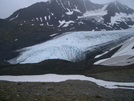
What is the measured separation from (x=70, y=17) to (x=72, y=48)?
330 feet

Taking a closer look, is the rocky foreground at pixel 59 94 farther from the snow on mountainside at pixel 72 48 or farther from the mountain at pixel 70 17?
the mountain at pixel 70 17

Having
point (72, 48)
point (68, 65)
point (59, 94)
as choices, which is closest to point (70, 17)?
point (72, 48)

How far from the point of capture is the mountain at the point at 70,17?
115 meters

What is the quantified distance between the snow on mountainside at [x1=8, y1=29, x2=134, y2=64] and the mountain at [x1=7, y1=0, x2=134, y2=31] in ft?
198

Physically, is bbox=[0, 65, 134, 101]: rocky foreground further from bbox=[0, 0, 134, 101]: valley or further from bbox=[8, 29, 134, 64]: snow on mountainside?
bbox=[8, 29, 134, 64]: snow on mountainside

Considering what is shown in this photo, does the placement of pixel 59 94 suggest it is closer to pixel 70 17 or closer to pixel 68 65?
pixel 68 65

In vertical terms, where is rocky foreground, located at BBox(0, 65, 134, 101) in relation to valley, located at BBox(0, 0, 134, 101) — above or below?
above

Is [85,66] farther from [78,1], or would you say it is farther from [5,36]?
[78,1]

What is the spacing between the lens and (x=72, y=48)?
37.4 meters

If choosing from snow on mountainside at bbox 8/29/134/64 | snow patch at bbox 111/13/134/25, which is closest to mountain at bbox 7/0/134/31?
snow patch at bbox 111/13/134/25

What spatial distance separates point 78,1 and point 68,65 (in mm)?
164552

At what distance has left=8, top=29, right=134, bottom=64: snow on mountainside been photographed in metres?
35.0

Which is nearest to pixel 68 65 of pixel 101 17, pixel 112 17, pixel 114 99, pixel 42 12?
pixel 114 99

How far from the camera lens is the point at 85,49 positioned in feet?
126
